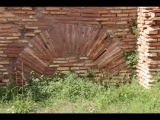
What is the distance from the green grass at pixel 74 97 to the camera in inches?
206

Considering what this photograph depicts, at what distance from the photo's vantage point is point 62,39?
631 cm

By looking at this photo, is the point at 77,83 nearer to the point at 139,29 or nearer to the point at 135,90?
the point at 135,90

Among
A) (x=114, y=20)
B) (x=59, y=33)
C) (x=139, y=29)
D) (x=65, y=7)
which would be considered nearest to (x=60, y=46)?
(x=59, y=33)

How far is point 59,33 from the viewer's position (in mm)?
6285

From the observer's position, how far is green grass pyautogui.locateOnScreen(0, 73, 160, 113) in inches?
206

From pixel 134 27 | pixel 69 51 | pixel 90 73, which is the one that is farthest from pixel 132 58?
pixel 69 51

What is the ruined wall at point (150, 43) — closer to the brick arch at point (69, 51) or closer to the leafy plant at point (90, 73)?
the brick arch at point (69, 51)

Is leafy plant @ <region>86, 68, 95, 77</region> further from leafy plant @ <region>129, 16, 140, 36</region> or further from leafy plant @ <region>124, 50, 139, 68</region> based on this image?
leafy plant @ <region>129, 16, 140, 36</region>

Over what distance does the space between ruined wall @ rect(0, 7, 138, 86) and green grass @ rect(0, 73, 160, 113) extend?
0.95 feet

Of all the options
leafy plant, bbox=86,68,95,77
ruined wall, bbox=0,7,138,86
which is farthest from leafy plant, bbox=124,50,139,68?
leafy plant, bbox=86,68,95,77

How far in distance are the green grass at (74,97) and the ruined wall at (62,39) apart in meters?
0.29

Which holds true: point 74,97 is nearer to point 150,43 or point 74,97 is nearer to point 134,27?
point 150,43

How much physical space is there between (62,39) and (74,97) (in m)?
1.20

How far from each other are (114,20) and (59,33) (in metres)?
1.11
